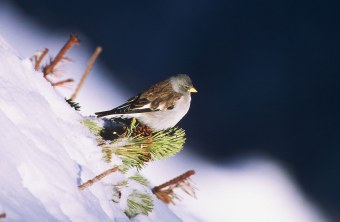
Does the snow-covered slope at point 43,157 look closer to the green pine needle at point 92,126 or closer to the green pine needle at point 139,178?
the green pine needle at point 92,126

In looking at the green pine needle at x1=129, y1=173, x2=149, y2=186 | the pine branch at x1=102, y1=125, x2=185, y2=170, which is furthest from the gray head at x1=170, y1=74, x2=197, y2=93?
the green pine needle at x1=129, y1=173, x2=149, y2=186

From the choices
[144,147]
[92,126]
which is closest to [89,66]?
[92,126]

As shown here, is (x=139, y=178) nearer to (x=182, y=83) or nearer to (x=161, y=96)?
(x=161, y=96)

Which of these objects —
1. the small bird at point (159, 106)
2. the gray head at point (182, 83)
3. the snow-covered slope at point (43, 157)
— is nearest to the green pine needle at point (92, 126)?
the snow-covered slope at point (43, 157)

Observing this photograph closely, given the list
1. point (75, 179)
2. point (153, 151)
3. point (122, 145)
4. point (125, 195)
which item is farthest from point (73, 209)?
point (153, 151)

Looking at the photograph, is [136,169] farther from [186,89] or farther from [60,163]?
[186,89]

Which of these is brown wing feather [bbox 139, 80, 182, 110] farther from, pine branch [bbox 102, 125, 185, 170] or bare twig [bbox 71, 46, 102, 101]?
bare twig [bbox 71, 46, 102, 101]
